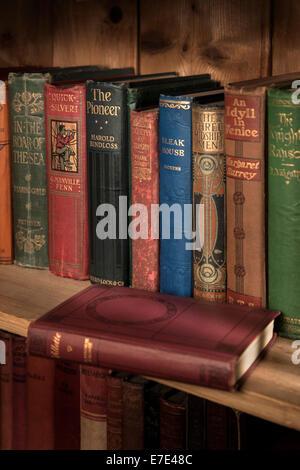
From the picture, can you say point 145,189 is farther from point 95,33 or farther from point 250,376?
point 95,33

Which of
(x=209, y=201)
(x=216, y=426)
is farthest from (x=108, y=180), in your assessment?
(x=216, y=426)

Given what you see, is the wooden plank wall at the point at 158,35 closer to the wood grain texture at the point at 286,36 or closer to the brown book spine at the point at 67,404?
the wood grain texture at the point at 286,36

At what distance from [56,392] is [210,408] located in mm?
293

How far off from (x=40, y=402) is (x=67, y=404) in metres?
0.05

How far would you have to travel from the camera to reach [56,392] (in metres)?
1.06

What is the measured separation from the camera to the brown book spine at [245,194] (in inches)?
32.5

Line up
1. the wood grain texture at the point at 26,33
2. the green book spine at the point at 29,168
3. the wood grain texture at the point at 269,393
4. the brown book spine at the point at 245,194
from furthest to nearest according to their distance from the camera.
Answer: the wood grain texture at the point at 26,33
the green book spine at the point at 29,168
the brown book spine at the point at 245,194
the wood grain texture at the point at 269,393

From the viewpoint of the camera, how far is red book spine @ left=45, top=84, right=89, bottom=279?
0.99 m

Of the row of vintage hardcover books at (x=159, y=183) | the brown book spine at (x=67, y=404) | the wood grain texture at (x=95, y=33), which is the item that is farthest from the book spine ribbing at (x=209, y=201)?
the wood grain texture at (x=95, y=33)

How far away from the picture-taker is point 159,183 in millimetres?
941

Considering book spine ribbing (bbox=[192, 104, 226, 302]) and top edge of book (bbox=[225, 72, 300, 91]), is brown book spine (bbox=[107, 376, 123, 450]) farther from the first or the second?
top edge of book (bbox=[225, 72, 300, 91])

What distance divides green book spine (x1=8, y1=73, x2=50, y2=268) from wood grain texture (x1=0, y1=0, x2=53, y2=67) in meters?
0.37

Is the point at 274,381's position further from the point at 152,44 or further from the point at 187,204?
the point at 152,44
